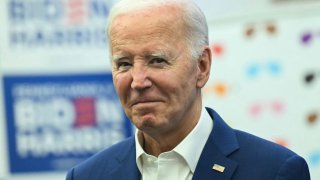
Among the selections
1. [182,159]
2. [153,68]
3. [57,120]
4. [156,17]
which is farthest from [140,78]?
[57,120]

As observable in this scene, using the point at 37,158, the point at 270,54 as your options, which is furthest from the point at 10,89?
the point at 270,54

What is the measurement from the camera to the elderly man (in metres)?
1.64

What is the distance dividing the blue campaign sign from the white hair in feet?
10.5

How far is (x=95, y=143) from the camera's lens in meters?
4.87

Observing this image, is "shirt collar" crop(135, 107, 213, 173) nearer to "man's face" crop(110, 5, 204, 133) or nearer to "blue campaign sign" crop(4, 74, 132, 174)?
"man's face" crop(110, 5, 204, 133)

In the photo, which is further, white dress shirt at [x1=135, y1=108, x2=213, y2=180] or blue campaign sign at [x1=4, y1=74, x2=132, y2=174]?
blue campaign sign at [x1=4, y1=74, x2=132, y2=174]

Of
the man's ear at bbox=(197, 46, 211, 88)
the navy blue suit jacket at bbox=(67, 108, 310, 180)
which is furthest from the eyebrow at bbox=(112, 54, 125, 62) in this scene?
the navy blue suit jacket at bbox=(67, 108, 310, 180)

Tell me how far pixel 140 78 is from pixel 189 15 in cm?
20

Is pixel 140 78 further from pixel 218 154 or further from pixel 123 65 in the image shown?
pixel 218 154

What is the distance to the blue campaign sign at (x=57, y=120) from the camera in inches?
190

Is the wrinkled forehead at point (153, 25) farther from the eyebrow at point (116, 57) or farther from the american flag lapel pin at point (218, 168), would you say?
the american flag lapel pin at point (218, 168)

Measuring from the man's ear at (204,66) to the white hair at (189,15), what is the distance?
25mm

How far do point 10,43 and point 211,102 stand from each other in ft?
4.73

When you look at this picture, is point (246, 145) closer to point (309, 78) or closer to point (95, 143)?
point (309, 78)
